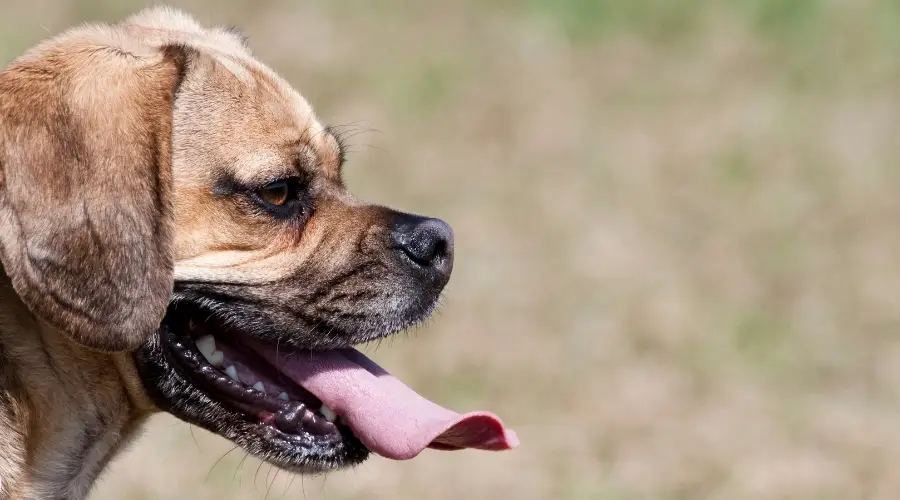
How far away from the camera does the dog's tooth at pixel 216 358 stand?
3632 mm

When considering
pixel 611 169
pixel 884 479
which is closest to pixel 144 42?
pixel 884 479

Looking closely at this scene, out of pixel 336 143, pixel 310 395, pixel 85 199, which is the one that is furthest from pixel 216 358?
pixel 336 143

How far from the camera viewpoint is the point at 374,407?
3.77 metres

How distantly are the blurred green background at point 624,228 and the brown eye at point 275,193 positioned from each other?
1.10m

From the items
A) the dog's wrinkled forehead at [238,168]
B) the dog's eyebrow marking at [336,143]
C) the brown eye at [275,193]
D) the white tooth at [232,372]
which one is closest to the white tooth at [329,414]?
the white tooth at [232,372]

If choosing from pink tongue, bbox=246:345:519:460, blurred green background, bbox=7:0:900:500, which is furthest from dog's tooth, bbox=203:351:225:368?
blurred green background, bbox=7:0:900:500

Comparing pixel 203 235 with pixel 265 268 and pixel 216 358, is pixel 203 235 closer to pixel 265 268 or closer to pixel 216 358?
pixel 265 268

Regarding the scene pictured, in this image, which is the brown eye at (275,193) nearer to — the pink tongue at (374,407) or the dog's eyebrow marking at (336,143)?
the dog's eyebrow marking at (336,143)

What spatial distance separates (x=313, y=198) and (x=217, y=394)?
639 mm

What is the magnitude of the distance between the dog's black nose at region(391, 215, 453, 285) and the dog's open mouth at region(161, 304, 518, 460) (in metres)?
0.38

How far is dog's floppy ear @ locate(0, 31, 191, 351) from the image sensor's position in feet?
10.2

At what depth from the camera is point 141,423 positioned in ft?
12.2

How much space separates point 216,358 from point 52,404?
469 mm

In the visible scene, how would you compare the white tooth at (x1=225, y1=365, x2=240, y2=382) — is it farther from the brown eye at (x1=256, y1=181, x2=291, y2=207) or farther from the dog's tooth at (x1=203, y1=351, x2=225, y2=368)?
the brown eye at (x1=256, y1=181, x2=291, y2=207)
